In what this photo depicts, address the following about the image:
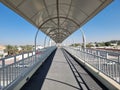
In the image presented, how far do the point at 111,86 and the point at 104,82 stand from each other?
0.85 m

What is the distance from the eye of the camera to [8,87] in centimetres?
545

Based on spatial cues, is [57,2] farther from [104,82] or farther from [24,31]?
[24,31]

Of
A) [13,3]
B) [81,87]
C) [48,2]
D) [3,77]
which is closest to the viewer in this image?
[3,77]

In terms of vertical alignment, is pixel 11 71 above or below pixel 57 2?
below

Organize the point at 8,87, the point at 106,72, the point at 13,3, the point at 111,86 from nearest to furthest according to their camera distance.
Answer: the point at 8,87 < the point at 111,86 < the point at 106,72 < the point at 13,3

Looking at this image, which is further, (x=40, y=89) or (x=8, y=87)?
(x=40, y=89)

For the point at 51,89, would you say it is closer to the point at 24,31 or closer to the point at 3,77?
the point at 3,77

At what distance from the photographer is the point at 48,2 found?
11.4m

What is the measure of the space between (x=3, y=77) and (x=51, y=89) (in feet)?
6.59

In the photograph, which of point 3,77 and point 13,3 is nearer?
point 3,77

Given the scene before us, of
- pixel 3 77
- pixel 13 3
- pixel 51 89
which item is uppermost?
pixel 13 3

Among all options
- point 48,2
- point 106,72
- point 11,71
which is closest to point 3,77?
point 11,71

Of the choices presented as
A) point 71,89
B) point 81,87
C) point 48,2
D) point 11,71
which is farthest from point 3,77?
point 48,2

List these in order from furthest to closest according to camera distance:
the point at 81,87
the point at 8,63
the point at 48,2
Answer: the point at 48,2 < the point at 81,87 < the point at 8,63
